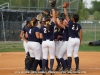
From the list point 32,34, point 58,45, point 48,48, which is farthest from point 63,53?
point 32,34

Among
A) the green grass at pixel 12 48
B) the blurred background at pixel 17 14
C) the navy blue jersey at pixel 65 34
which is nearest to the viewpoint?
the navy blue jersey at pixel 65 34

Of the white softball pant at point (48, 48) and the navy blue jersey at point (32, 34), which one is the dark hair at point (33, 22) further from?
the white softball pant at point (48, 48)

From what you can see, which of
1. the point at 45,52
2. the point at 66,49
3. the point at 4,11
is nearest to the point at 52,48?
the point at 45,52

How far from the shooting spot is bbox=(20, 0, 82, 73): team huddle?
12.9m

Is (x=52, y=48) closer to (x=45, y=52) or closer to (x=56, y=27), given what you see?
(x=45, y=52)

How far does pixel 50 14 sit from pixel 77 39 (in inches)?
60.5

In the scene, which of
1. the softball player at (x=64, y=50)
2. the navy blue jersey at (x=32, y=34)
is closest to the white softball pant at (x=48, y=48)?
the navy blue jersey at (x=32, y=34)

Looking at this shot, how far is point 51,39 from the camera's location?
12859 mm

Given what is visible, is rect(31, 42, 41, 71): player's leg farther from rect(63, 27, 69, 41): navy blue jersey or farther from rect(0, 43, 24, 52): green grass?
rect(0, 43, 24, 52): green grass

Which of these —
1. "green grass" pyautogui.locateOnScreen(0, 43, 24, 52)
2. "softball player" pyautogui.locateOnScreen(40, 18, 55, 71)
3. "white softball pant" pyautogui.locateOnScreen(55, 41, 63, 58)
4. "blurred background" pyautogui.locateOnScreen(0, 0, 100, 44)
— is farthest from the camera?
"blurred background" pyautogui.locateOnScreen(0, 0, 100, 44)

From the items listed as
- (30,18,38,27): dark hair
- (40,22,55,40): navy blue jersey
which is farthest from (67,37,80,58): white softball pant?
(30,18,38,27): dark hair

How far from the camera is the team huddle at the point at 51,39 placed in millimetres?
12898

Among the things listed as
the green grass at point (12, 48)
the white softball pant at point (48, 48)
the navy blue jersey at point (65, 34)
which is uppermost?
the navy blue jersey at point (65, 34)

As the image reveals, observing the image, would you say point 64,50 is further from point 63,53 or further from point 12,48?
point 12,48
